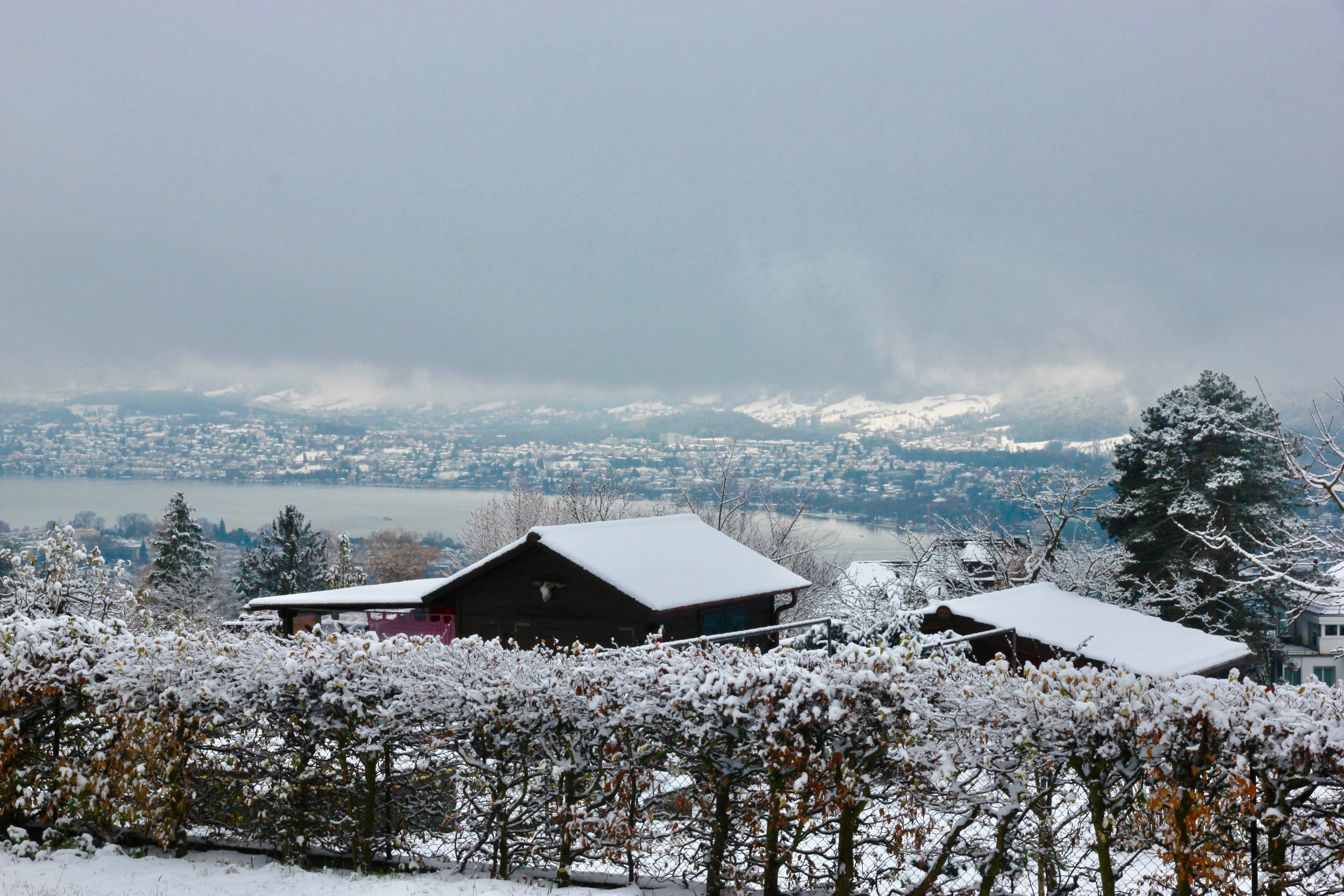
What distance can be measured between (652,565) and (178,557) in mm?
35824

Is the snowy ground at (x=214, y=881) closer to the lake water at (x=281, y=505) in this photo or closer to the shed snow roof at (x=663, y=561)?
the shed snow roof at (x=663, y=561)

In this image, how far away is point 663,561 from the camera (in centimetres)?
1608

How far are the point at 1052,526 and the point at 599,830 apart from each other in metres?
24.0

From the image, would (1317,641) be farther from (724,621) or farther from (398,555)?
(398,555)

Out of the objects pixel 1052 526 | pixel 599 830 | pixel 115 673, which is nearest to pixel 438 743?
pixel 599 830

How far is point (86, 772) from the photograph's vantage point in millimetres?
6027

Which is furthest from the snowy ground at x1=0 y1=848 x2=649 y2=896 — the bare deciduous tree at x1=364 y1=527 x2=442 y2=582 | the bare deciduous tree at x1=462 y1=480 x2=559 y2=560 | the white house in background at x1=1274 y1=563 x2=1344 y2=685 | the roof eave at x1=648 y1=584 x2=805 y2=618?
the white house in background at x1=1274 y1=563 x2=1344 y2=685

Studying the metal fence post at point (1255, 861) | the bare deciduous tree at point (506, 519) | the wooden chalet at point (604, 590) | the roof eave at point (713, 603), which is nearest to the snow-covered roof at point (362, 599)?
the wooden chalet at point (604, 590)

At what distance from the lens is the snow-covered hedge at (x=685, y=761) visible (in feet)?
15.3

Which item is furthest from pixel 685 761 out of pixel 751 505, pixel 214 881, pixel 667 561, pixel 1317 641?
pixel 1317 641

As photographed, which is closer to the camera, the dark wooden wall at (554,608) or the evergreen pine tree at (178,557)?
the dark wooden wall at (554,608)

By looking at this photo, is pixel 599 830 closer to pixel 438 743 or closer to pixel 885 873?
pixel 438 743

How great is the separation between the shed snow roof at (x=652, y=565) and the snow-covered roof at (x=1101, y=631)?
4.07 metres

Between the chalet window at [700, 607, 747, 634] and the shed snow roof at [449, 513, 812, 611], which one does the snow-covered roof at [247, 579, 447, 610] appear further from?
the chalet window at [700, 607, 747, 634]
